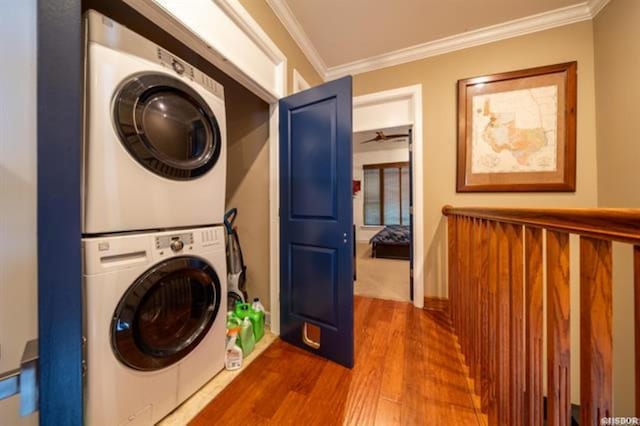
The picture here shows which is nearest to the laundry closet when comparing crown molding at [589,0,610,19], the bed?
crown molding at [589,0,610,19]

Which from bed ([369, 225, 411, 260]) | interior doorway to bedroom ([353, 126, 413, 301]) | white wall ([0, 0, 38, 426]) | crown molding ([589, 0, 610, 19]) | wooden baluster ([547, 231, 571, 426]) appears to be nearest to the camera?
white wall ([0, 0, 38, 426])

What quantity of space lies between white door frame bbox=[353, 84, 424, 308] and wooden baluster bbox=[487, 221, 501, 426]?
49.0 inches

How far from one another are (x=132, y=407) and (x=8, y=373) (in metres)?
0.80

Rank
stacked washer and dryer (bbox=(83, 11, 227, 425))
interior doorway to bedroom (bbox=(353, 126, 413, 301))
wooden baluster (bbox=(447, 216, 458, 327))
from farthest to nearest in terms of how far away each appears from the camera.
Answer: interior doorway to bedroom (bbox=(353, 126, 413, 301)), wooden baluster (bbox=(447, 216, 458, 327)), stacked washer and dryer (bbox=(83, 11, 227, 425))

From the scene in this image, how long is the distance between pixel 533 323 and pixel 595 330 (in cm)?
28

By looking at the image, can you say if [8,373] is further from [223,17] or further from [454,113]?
[454,113]

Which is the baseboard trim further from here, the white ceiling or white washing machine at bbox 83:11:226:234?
the white ceiling

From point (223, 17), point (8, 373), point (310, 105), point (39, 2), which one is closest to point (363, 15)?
point (310, 105)

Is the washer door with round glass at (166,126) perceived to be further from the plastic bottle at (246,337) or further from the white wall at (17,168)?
the plastic bottle at (246,337)

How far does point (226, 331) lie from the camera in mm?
1403

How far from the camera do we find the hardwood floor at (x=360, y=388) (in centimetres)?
111

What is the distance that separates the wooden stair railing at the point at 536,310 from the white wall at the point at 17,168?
1.09 metres

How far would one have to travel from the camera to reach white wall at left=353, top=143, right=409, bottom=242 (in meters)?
Result: 6.04

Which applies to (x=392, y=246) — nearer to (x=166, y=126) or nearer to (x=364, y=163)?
(x=364, y=163)
